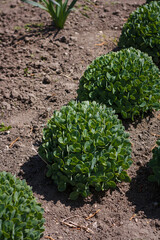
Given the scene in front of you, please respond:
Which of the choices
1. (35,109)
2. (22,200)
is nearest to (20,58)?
(35,109)

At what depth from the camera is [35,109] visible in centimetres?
451

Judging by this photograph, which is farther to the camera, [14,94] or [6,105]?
[14,94]

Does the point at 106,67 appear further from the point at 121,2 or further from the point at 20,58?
the point at 121,2

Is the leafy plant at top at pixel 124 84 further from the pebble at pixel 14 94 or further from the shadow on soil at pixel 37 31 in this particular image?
the shadow on soil at pixel 37 31

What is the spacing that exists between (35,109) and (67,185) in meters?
1.45

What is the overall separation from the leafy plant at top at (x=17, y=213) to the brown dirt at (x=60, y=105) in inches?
15.7

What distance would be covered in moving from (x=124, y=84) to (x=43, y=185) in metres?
1.52

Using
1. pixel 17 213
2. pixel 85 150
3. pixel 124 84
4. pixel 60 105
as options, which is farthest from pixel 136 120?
pixel 17 213

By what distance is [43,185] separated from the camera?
3.48m

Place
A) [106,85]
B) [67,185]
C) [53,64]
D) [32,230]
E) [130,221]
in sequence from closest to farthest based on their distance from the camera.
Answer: [32,230] → [130,221] → [67,185] → [106,85] → [53,64]

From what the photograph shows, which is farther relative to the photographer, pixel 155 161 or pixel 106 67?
pixel 106 67

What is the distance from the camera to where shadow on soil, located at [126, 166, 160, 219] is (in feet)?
10.6

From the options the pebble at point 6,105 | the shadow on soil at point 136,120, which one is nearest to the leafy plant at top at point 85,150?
the shadow on soil at point 136,120

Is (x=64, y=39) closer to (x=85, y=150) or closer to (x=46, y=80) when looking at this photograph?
(x=46, y=80)
